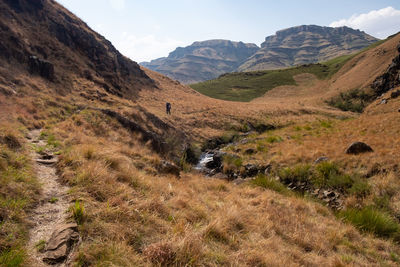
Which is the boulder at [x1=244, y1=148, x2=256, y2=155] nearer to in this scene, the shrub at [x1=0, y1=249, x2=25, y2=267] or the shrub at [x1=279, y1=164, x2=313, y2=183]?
A: the shrub at [x1=279, y1=164, x2=313, y2=183]

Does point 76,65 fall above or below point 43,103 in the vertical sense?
above

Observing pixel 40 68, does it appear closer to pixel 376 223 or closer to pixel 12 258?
pixel 12 258

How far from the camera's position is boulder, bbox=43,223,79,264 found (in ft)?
11.0

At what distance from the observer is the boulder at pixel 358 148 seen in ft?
37.2

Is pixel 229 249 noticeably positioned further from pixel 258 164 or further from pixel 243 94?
pixel 243 94

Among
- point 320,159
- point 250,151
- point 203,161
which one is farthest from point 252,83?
point 320,159

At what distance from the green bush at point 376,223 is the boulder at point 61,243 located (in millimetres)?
7673

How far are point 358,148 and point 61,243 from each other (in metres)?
13.8

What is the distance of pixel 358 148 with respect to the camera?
11.6 meters

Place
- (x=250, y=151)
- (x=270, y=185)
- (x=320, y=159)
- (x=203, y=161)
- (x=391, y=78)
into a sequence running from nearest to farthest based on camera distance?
(x=270, y=185) < (x=320, y=159) < (x=250, y=151) < (x=203, y=161) < (x=391, y=78)

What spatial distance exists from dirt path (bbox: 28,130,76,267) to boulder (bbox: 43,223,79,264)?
8 centimetres

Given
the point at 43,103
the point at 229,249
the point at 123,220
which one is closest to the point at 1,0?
the point at 43,103

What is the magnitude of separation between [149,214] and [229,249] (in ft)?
6.47

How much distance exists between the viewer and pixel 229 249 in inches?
177
